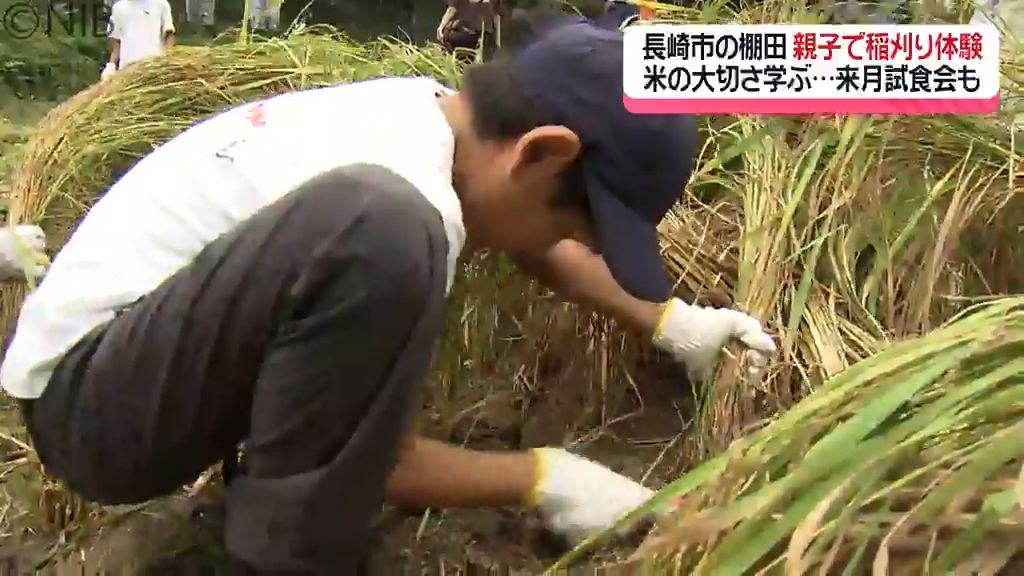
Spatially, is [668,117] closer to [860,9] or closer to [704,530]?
[704,530]

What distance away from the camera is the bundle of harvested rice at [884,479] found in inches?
18.3

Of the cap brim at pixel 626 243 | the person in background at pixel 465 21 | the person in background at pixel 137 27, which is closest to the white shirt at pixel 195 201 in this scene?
the cap brim at pixel 626 243

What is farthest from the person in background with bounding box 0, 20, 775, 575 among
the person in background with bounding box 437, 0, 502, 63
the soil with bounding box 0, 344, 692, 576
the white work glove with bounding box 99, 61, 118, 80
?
the person in background with bounding box 437, 0, 502, 63

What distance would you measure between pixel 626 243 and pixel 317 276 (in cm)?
27

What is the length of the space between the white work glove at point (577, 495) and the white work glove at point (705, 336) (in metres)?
0.22

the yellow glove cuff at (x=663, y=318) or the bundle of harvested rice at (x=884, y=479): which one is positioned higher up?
the bundle of harvested rice at (x=884, y=479)

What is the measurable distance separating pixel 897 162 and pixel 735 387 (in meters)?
0.42

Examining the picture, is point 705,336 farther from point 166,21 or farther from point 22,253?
point 166,21

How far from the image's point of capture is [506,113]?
82 centimetres

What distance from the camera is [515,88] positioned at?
827 millimetres

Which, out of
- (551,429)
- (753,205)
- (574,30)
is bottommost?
(551,429)

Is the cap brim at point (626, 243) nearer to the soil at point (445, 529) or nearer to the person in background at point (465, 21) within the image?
the soil at point (445, 529)

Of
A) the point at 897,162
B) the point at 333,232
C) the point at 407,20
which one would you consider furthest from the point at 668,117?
the point at 407,20

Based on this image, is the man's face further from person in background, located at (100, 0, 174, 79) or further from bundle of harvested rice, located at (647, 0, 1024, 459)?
person in background, located at (100, 0, 174, 79)
